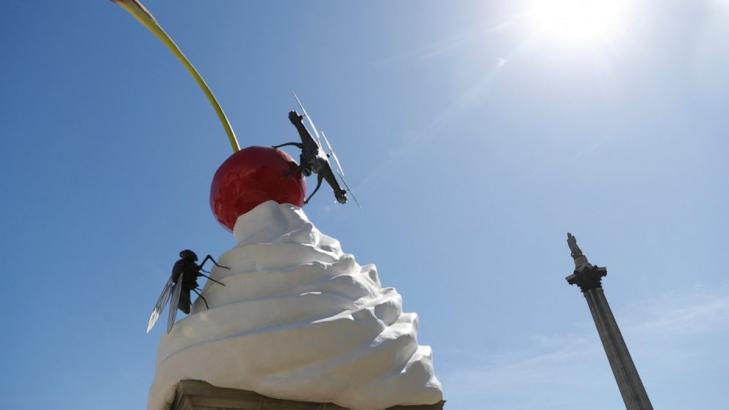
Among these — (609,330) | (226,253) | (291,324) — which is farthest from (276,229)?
(609,330)

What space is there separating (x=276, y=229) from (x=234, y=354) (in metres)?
2.16

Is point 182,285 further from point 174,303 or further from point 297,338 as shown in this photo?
point 297,338

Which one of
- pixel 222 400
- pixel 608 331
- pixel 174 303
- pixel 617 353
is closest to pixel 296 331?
pixel 222 400

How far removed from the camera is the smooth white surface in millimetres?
5496

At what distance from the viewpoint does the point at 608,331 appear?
Result: 17.3m

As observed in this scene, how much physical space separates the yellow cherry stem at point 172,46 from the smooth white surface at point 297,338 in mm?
3542

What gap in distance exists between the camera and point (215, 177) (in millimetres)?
7980

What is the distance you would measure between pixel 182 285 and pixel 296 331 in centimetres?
197

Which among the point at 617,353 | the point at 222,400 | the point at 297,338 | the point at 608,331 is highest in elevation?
the point at 608,331

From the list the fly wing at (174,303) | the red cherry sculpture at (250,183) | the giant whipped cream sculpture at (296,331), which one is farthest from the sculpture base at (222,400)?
the red cherry sculpture at (250,183)

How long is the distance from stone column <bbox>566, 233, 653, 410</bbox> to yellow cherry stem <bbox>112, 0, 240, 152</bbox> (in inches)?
526

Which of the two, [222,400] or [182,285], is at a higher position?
[182,285]

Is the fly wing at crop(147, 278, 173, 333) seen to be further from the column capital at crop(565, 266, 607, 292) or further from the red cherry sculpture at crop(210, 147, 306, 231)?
the column capital at crop(565, 266, 607, 292)

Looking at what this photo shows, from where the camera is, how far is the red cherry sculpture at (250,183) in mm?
7715
